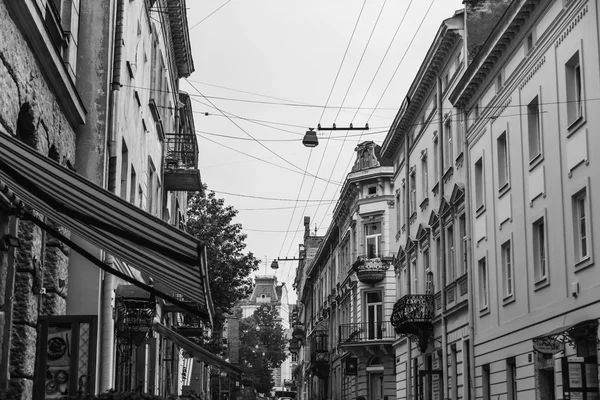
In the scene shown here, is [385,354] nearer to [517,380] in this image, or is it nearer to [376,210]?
[376,210]

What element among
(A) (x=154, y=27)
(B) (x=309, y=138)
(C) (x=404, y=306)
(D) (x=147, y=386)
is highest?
(A) (x=154, y=27)

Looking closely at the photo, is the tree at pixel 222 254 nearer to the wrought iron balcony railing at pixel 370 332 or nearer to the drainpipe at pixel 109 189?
the wrought iron balcony railing at pixel 370 332

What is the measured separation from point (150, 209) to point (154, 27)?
15.6 ft

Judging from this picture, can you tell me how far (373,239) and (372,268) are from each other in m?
2.46

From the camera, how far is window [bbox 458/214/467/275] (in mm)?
28873

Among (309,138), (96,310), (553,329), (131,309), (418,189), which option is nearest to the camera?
(96,310)

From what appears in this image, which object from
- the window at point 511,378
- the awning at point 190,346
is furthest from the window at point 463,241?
the awning at point 190,346

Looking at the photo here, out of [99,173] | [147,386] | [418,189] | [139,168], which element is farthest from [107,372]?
[418,189]

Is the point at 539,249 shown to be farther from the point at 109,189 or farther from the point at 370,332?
the point at 370,332

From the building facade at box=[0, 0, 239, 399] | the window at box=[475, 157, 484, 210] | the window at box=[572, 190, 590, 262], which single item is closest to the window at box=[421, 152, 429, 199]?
the window at box=[475, 157, 484, 210]

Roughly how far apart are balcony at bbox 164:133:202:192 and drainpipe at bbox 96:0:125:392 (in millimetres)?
11414

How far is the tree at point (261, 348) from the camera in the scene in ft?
338

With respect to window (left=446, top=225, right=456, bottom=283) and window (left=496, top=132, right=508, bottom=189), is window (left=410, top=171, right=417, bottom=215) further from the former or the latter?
window (left=496, top=132, right=508, bottom=189)

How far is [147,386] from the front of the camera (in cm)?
2478
